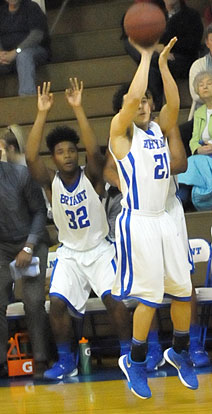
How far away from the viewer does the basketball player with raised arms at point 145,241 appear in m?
5.00

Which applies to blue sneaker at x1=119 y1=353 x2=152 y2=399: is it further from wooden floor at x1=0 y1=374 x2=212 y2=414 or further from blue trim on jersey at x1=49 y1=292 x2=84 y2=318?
blue trim on jersey at x1=49 y1=292 x2=84 y2=318

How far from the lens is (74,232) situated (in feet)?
20.9

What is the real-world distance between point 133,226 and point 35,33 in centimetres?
428

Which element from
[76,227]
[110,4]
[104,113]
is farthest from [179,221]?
[110,4]

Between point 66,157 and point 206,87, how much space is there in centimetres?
151

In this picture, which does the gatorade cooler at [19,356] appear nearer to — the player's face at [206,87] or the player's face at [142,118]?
the player's face at [142,118]

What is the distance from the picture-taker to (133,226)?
5.07 m

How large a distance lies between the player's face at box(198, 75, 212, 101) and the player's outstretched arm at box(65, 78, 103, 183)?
4.43 ft

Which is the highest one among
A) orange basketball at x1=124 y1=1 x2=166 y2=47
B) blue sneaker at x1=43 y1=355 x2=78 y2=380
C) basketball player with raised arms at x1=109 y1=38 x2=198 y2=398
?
orange basketball at x1=124 y1=1 x2=166 y2=47

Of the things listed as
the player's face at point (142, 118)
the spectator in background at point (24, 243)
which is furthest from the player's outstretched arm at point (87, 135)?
the player's face at point (142, 118)

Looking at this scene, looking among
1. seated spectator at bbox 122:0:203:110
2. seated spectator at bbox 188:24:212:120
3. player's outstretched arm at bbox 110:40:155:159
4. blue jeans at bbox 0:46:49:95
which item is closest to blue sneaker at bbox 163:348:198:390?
player's outstretched arm at bbox 110:40:155:159

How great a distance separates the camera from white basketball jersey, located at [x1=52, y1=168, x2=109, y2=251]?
6.31m

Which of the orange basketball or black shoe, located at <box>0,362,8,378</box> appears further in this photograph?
black shoe, located at <box>0,362,8,378</box>

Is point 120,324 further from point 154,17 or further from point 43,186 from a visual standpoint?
point 154,17
